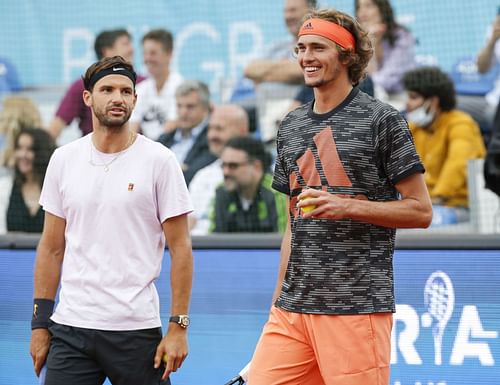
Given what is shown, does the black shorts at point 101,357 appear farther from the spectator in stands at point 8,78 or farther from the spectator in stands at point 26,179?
the spectator in stands at point 8,78

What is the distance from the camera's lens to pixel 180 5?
1002cm

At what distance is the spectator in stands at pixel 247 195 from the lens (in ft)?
26.1

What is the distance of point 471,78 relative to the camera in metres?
8.91

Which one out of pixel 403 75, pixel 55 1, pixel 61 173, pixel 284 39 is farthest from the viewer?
pixel 55 1

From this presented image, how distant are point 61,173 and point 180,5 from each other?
19.9 feet

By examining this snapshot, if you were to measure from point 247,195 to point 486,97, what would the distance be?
244 cm

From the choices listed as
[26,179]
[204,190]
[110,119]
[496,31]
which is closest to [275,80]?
[204,190]

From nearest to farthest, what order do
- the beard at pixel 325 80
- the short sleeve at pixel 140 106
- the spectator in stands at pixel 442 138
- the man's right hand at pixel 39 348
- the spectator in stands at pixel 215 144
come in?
the beard at pixel 325 80 → the man's right hand at pixel 39 348 → the spectator in stands at pixel 442 138 → the spectator in stands at pixel 215 144 → the short sleeve at pixel 140 106

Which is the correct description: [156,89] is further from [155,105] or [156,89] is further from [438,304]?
[438,304]

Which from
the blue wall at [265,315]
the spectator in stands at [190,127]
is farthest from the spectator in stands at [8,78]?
the blue wall at [265,315]

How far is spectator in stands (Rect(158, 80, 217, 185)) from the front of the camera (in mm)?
9102

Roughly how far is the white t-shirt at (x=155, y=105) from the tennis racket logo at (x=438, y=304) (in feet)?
15.0

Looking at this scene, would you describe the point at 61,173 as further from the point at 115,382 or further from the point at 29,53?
the point at 29,53

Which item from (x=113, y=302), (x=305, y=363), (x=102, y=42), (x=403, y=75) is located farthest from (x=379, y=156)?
(x=102, y=42)
